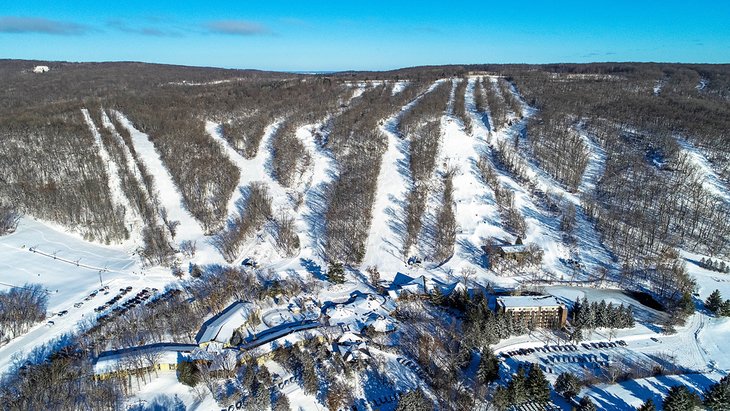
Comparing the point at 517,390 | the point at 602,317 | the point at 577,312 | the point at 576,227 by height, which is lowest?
the point at 577,312

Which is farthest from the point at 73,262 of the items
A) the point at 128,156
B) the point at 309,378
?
the point at 309,378

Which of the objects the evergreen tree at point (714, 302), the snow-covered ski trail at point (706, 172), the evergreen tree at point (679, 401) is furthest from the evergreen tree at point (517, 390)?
the snow-covered ski trail at point (706, 172)

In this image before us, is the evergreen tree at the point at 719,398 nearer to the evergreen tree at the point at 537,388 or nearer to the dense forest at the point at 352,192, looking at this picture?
the dense forest at the point at 352,192

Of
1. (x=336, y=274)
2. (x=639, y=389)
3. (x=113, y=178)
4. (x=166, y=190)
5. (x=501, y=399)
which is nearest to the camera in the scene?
(x=501, y=399)

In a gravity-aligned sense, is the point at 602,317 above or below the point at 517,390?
below

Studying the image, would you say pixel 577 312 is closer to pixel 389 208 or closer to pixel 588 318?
pixel 588 318

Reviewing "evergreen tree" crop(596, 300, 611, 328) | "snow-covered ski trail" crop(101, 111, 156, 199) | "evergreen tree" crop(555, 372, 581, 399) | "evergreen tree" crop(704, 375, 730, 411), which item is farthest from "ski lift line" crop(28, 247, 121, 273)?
"evergreen tree" crop(704, 375, 730, 411)
